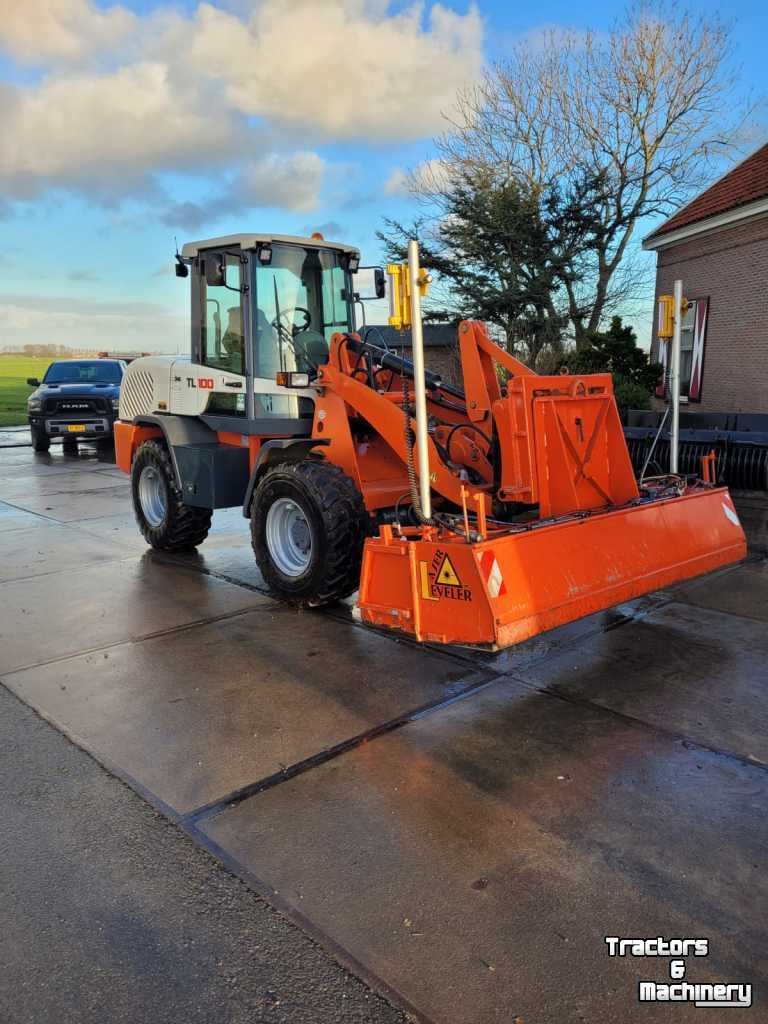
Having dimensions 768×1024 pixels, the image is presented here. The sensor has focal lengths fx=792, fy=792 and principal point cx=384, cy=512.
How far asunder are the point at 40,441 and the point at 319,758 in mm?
15321

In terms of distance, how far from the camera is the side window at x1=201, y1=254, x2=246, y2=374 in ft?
20.4

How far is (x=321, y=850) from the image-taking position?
3039 millimetres

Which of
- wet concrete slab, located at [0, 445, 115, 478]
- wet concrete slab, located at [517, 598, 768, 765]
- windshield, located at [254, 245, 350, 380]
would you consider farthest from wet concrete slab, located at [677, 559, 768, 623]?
wet concrete slab, located at [0, 445, 115, 478]

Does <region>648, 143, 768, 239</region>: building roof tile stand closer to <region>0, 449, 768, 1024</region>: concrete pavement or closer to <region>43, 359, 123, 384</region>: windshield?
<region>0, 449, 768, 1024</region>: concrete pavement

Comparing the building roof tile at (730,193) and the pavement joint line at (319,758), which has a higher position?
the building roof tile at (730,193)

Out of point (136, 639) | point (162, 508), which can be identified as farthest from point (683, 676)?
point (162, 508)

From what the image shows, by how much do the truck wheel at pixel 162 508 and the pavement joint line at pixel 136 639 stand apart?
1.66 m

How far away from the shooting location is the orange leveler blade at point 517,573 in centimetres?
410

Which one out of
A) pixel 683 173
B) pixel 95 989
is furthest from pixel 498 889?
pixel 683 173

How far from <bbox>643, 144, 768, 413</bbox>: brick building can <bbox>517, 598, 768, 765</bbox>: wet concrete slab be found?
1152 cm

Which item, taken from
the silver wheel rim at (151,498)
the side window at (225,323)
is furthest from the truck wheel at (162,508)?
the side window at (225,323)

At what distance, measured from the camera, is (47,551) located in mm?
8070

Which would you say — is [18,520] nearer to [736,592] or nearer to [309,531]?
[309,531]

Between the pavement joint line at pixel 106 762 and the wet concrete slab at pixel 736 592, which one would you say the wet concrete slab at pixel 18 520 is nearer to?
the pavement joint line at pixel 106 762
